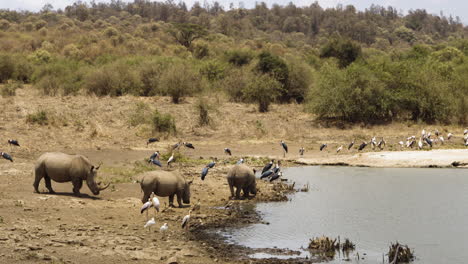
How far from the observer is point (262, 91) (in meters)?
38.7

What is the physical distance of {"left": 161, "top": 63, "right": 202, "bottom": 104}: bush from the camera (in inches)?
1512

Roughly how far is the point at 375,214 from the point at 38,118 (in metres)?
18.1

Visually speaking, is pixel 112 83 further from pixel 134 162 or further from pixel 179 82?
pixel 134 162

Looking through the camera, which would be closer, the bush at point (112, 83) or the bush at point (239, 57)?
the bush at point (112, 83)

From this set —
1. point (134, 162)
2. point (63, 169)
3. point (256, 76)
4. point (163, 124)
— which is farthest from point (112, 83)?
point (63, 169)

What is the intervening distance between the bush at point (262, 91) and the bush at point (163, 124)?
28.4 feet

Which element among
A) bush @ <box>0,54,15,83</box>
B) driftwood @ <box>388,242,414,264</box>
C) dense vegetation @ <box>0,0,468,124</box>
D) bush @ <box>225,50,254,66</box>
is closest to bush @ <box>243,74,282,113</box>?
dense vegetation @ <box>0,0,468,124</box>

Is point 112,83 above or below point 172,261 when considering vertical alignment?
above

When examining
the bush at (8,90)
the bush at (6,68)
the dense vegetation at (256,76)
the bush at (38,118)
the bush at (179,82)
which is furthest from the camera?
the bush at (6,68)

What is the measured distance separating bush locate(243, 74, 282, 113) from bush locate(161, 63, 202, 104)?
3281mm

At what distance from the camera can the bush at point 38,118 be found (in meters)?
29.6

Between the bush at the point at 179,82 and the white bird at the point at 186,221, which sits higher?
the bush at the point at 179,82

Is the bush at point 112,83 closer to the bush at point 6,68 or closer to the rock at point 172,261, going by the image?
the bush at point 6,68

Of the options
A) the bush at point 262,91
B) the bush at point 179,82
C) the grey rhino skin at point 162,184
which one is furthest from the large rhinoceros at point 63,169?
the bush at point 262,91
